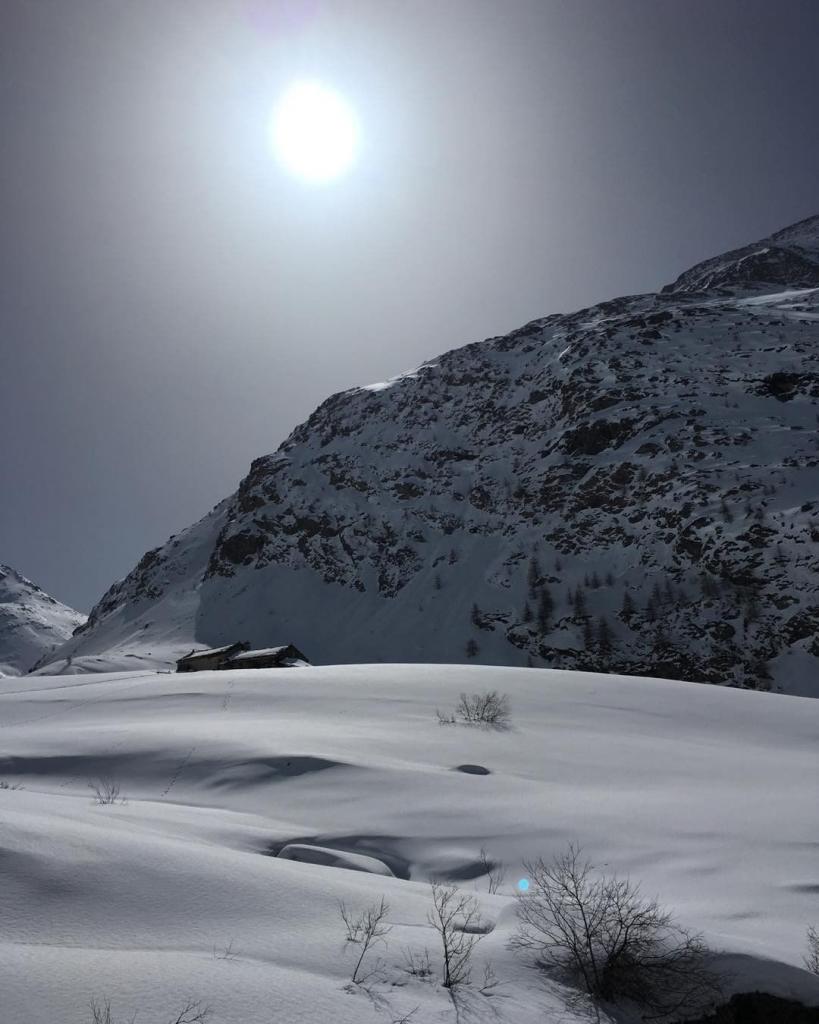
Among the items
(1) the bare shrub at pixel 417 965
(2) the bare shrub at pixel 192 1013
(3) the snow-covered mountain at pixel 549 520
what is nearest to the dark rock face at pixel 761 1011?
(1) the bare shrub at pixel 417 965

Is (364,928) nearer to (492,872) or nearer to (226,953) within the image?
(226,953)

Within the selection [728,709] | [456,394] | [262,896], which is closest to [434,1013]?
[262,896]

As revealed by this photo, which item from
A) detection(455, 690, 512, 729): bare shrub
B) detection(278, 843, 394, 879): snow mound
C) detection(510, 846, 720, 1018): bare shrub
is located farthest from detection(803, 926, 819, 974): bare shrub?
detection(455, 690, 512, 729): bare shrub

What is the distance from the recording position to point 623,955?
405 centimetres

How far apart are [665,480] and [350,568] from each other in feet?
138

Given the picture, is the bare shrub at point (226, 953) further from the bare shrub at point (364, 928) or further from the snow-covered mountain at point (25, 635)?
the snow-covered mountain at point (25, 635)

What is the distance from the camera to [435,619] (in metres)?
68.7

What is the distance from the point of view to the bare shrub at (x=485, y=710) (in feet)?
42.9

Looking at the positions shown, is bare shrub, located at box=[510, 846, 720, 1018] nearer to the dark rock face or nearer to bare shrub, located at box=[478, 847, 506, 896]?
the dark rock face

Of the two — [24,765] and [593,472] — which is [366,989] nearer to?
[24,765]

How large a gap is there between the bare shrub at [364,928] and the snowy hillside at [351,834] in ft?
0.25

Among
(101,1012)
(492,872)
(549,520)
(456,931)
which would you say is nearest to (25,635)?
(549,520)

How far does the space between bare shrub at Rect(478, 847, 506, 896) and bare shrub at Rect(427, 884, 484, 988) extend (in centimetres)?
40

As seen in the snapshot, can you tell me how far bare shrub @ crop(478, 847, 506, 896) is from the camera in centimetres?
571
